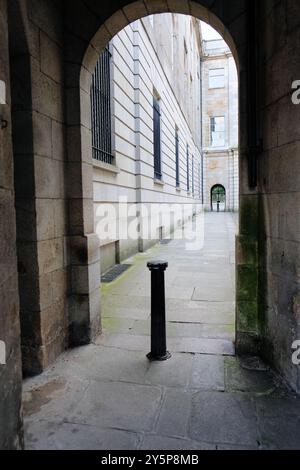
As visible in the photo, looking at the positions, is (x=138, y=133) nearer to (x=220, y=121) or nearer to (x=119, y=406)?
(x=119, y=406)

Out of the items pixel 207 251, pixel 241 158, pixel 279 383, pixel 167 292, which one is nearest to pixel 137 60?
pixel 207 251

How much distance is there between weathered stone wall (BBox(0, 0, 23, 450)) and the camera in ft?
6.87

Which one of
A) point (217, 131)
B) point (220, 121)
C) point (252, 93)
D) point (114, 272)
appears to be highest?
point (220, 121)

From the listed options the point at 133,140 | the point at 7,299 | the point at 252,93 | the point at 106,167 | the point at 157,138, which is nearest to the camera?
the point at 7,299

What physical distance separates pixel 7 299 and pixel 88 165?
2378mm

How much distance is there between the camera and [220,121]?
39781 millimetres

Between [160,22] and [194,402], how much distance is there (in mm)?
14135

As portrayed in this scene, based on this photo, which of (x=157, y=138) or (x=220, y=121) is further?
(x=220, y=121)

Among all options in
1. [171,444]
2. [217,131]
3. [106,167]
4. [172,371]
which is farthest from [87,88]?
[217,131]

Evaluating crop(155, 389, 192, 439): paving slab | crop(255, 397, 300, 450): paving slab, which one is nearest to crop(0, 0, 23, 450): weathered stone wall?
crop(155, 389, 192, 439): paving slab

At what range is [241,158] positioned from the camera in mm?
3711

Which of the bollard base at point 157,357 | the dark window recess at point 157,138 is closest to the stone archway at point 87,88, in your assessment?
the bollard base at point 157,357

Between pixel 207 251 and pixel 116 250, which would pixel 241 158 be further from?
pixel 207 251

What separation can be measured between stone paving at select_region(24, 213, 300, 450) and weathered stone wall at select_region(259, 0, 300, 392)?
0.43m
